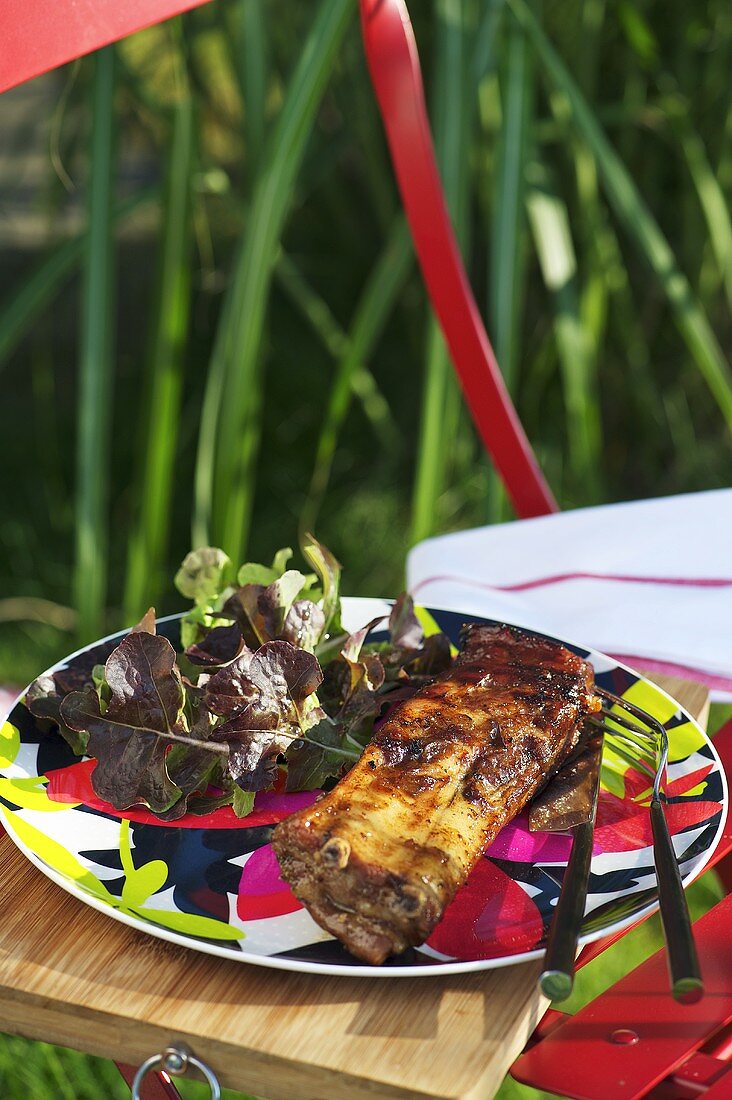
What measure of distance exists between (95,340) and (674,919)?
Answer: 1.09 meters

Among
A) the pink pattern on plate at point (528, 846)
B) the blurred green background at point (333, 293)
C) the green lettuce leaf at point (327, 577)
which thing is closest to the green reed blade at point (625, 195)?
the blurred green background at point (333, 293)

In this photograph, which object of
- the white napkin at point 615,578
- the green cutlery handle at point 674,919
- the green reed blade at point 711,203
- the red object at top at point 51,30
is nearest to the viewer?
the green cutlery handle at point 674,919

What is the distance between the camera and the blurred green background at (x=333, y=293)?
1.45m

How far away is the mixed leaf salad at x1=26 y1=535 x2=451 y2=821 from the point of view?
69cm

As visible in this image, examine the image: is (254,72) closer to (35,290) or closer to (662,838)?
(35,290)

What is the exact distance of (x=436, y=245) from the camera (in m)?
1.24

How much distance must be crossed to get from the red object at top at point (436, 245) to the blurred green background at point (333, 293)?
0.14 meters

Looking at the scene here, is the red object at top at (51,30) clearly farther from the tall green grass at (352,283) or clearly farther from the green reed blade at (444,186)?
the green reed blade at (444,186)

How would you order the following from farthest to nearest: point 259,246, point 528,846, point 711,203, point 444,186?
point 711,203, point 444,186, point 259,246, point 528,846

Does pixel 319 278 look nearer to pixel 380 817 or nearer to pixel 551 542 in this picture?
pixel 551 542

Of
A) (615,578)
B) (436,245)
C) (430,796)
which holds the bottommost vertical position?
(615,578)

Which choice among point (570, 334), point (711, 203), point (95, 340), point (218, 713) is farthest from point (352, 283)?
point (218, 713)

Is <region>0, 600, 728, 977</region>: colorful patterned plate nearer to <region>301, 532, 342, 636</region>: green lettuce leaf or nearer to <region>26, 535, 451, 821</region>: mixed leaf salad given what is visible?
<region>26, 535, 451, 821</region>: mixed leaf salad

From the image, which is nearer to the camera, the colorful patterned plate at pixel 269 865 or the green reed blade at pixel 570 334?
the colorful patterned plate at pixel 269 865
